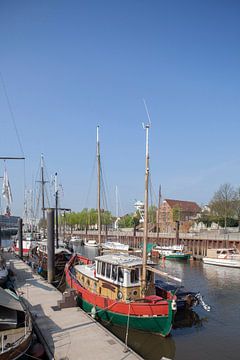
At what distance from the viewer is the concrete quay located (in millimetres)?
13602

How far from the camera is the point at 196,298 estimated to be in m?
23.7

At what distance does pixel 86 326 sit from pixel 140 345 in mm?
3489

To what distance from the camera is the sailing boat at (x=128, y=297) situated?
18.6m

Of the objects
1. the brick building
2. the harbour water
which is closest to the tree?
Answer: the brick building

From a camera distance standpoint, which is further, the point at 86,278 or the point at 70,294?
the point at 86,278

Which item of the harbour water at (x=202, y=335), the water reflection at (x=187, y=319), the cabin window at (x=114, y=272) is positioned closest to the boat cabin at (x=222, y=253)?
the harbour water at (x=202, y=335)

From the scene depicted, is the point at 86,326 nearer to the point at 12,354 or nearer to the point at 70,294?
the point at 70,294

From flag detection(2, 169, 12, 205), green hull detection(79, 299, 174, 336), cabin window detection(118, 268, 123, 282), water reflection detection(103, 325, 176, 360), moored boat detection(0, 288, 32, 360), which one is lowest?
water reflection detection(103, 325, 176, 360)

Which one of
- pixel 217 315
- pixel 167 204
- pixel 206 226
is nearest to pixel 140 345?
pixel 217 315

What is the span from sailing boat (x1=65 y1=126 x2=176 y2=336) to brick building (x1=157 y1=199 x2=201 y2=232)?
268 ft

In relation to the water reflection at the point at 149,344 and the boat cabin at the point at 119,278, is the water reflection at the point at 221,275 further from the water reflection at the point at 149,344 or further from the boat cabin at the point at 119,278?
the water reflection at the point at 149,344

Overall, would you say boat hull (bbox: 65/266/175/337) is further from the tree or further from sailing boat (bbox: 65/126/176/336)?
the tree

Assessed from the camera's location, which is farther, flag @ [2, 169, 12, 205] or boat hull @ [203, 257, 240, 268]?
boat hull @ [203, 257, 240, 268]

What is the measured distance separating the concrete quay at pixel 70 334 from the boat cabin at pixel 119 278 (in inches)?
102
